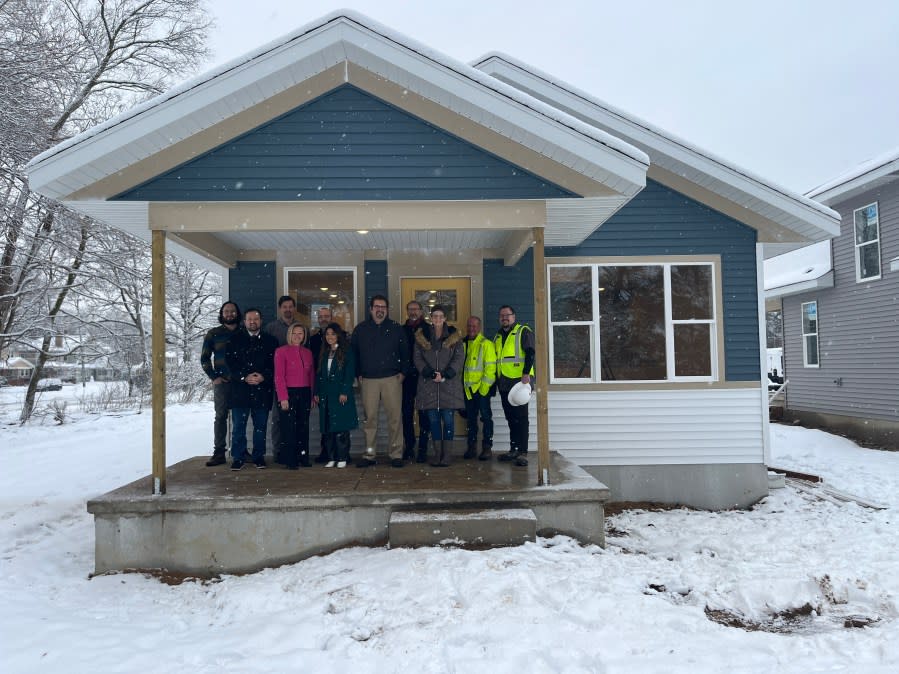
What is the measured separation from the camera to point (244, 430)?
19.3 ft

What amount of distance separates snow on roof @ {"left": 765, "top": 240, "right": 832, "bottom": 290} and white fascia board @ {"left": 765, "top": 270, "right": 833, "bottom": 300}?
0.07 m

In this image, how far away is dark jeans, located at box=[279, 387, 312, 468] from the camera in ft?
19.1

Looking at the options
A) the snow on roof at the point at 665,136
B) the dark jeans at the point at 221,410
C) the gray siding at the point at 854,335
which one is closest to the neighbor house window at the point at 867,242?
the gray siding at the point at 854,335

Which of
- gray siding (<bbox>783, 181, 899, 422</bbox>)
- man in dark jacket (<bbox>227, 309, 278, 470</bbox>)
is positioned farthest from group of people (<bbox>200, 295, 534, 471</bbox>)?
gray siding (<bbox>783, 181, 899, 422</bbox>)

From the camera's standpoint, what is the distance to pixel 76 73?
463 inches

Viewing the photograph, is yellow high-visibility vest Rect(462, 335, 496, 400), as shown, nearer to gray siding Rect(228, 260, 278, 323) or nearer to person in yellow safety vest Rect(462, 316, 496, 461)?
person in yellow safety vest Rect(462, 316, 496, 461)

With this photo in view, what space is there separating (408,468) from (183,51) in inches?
529

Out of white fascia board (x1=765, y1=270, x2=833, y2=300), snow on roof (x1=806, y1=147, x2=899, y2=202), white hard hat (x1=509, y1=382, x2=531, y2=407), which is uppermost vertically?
snow on roof (x1=806, y1=147, x2=899, y2=202)

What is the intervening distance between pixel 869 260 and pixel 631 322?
7.49 m

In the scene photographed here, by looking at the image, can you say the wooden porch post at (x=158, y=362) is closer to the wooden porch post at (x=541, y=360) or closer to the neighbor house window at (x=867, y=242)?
the wooden porch post at (x=541, y=360)

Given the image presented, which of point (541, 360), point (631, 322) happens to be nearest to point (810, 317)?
point (631, 322)

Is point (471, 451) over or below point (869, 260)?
below

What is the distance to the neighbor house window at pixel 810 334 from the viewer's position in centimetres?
1352

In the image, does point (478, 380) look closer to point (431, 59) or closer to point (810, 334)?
point (431, 59)
